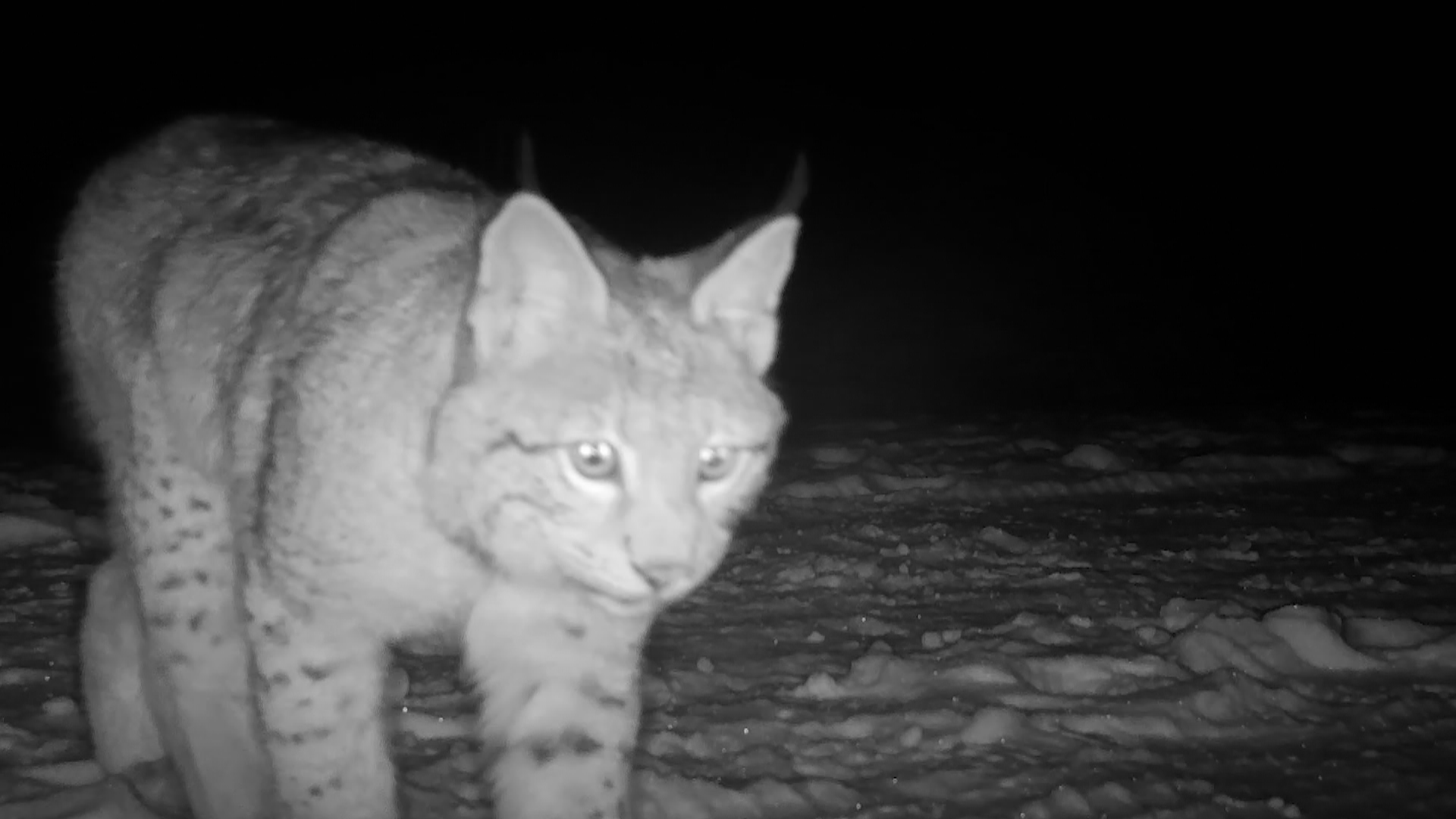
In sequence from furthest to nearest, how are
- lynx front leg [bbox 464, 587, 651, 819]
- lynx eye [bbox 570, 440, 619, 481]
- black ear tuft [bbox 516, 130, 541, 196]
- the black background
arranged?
the black background → lynx front leg [bbox 464, 587, 651, 819] → lynx eye [bbox 570, 440, 619, 481] → black ear tuft [bbox 516, 130, 541, 196]

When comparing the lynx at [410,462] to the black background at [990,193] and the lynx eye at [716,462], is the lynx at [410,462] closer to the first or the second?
the lynx eye at [716,462]

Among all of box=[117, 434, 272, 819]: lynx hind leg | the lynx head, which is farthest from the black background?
the lynx head

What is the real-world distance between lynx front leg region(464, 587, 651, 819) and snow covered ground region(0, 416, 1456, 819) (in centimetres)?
47

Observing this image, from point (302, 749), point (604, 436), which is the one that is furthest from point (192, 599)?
point (604, 436)

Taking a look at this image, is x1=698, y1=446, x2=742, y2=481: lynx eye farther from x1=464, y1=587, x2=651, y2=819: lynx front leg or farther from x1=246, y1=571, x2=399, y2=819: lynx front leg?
x1=246, y1=571, x2=399, y2=819: lynx front leg

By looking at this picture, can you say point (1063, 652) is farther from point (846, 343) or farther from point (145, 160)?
point (846, 343)

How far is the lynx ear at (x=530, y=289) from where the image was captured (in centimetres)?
209

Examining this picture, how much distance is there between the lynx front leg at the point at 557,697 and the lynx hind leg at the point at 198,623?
68 centimetres

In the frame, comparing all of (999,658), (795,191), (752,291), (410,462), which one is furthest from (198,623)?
(999,658)

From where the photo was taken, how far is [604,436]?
2.13 meters

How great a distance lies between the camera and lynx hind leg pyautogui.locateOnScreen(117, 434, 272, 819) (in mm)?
2707

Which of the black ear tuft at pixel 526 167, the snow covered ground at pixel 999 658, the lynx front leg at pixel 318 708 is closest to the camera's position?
the black ear tuft at pixel 526 167

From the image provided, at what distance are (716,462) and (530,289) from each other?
19.4 inches

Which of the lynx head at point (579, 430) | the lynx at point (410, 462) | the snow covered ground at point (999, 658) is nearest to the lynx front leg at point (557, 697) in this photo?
the lynx at point (410, 462)
